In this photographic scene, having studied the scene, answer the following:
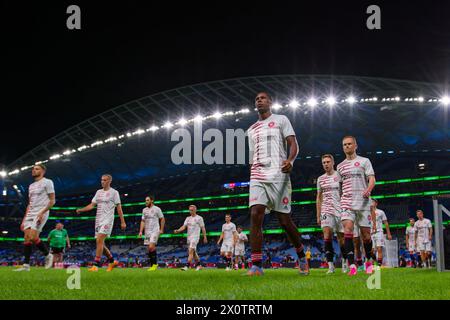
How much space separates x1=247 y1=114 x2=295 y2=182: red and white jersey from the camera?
6691mm

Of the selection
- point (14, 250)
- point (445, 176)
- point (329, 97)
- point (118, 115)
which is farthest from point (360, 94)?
point (14, 250)

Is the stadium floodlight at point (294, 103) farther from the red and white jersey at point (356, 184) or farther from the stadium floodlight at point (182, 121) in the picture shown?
the red and white jersey at point (356, 184)

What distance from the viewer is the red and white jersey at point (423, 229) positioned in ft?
63.6

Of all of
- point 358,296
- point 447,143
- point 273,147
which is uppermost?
point 447,143

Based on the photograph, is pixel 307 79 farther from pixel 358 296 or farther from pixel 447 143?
pixel 358 296

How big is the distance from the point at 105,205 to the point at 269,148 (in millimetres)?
6900

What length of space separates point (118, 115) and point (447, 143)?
37779 mm

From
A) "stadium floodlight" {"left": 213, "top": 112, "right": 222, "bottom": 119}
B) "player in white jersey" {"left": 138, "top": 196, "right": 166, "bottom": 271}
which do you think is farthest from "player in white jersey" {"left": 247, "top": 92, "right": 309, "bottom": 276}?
"stadium floodlight" {"left": 213, "top": 112, "right": 222, "bottom": 119}

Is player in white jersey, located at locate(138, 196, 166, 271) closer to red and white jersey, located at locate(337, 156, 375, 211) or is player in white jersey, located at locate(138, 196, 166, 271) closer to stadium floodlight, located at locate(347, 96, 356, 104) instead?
red and white jersey, located at locate(337, 156, 375, 211)

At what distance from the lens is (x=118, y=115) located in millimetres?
54219

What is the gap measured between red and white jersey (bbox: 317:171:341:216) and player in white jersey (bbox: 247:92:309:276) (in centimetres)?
387

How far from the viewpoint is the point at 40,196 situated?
36.5 ft

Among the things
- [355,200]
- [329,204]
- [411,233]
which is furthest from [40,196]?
[411,233]

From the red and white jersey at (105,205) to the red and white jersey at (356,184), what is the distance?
20.9 feet
